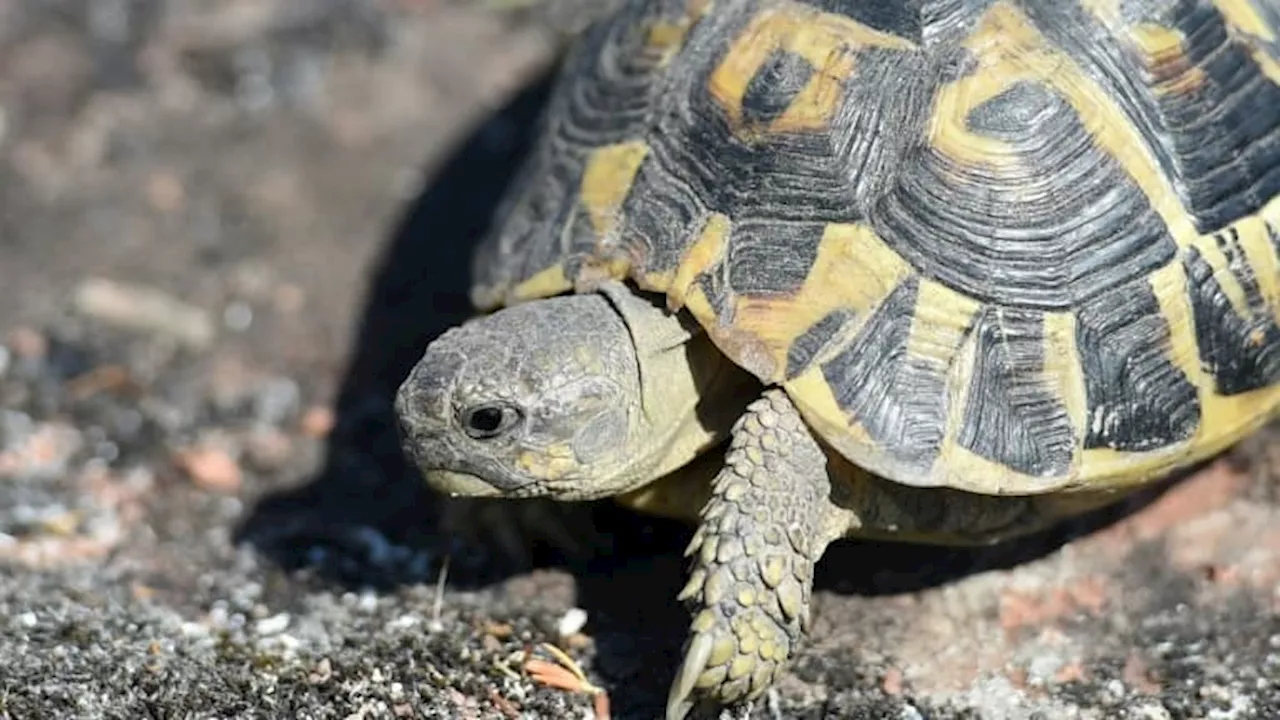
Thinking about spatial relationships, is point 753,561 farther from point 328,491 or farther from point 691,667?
point 328,491

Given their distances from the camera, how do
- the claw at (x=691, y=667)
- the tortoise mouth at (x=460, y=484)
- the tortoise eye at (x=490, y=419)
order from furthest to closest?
A: the tortoise mouth at (x=460, y=484) < the tortoise eye at (x=490, y=419) < the claw at (x=691, y=667)

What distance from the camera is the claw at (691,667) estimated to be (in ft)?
10.9

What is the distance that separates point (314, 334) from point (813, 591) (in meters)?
2.11

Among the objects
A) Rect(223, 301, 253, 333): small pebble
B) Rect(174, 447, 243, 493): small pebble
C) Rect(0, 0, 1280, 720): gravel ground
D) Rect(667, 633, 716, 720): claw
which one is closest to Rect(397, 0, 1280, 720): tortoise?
Rect(667, 633, 716, 720): claw

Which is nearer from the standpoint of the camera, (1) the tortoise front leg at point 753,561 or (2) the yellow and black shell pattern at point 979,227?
(1) the tortoise front leg at point 753,561

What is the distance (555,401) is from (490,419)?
0.15 m

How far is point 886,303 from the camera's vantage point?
3531 mm

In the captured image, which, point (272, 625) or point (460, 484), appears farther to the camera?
point (272, 625)

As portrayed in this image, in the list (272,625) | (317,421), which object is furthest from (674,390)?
(317,421)

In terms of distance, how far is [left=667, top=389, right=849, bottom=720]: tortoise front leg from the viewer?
335 cm

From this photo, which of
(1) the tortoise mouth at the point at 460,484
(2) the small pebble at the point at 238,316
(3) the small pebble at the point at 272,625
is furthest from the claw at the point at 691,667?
(2) the small pebble at the point at 238,316

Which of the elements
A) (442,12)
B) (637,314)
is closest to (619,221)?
(637,314)

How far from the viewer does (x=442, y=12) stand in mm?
6559

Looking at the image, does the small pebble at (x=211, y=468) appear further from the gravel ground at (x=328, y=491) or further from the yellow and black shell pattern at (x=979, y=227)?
the yellow and black shell pattern at (x=979, y=227)
